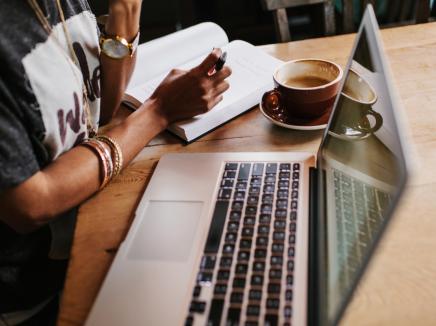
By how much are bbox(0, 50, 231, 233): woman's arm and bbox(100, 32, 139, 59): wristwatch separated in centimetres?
11

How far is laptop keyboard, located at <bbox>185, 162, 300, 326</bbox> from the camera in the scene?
554mm

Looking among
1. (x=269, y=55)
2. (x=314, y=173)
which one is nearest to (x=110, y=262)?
(x=314, y=173)

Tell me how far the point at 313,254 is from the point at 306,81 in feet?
1.35

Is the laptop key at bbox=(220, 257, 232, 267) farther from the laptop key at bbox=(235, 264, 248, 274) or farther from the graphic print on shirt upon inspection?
the graphic print on shirt

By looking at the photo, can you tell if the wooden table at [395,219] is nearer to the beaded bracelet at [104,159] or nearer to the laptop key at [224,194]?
the beaded bracelet at [104,159]

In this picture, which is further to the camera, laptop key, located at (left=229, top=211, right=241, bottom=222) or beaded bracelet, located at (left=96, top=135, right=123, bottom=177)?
beaded bracelet, located at (left=96, top=135, right=123, bottom=177)

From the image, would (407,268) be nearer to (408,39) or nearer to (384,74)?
(384,74)

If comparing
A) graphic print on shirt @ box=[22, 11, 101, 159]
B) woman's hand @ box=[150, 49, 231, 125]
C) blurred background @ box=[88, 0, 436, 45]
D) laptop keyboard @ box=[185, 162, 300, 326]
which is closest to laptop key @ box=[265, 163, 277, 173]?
laptop keyboard @ box=[185, 162, 300, 326]

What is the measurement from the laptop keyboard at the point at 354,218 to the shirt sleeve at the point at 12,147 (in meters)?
0.44

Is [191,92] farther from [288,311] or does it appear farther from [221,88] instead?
[288,311]

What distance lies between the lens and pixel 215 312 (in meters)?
0.55

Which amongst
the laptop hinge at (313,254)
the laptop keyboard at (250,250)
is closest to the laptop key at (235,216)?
the laptop keyboard at (250,250)

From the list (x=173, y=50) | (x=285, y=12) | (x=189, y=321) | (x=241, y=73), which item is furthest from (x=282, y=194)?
(x=285, y=12)

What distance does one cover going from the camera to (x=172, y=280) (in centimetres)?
61
